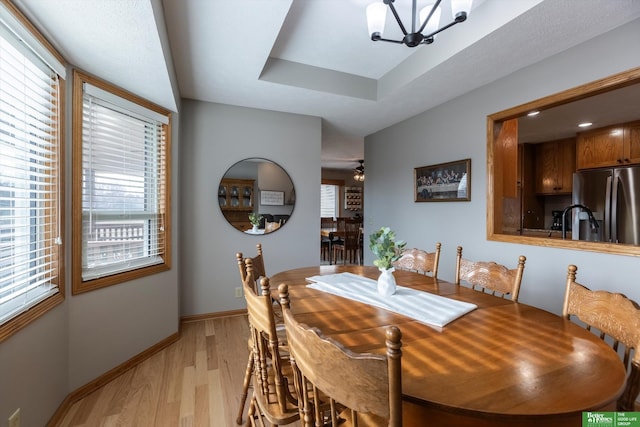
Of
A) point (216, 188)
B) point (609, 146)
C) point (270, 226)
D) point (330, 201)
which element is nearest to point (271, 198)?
point (270, 226)

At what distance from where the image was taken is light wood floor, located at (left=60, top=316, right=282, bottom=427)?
1.69 metres

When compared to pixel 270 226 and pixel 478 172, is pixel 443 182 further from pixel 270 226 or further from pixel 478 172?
pixel 270 226

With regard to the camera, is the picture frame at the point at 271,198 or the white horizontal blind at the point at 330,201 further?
the white horizontal blind at the point at 330,201

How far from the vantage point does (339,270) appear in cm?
226

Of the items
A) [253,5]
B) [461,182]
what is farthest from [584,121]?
[253,5]

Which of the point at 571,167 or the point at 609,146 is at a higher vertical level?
the point at 609,146

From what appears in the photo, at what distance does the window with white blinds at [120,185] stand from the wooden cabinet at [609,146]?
17.3 ft

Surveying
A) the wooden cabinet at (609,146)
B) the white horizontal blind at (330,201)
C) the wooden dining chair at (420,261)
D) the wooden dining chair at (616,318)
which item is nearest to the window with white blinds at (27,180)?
the wooden dining chair at (420,261)

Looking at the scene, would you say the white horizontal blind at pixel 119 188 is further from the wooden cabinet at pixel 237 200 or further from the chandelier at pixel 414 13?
the chandelier at pixel 414 13

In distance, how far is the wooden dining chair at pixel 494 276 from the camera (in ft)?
5.25

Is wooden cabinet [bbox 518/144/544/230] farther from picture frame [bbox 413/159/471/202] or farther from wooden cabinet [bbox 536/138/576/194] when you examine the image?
picture frame [bbox 413/159/471/202]

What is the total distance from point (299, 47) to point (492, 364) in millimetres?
2556

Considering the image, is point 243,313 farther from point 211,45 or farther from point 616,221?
point 616,221

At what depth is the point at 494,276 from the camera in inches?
69.3
